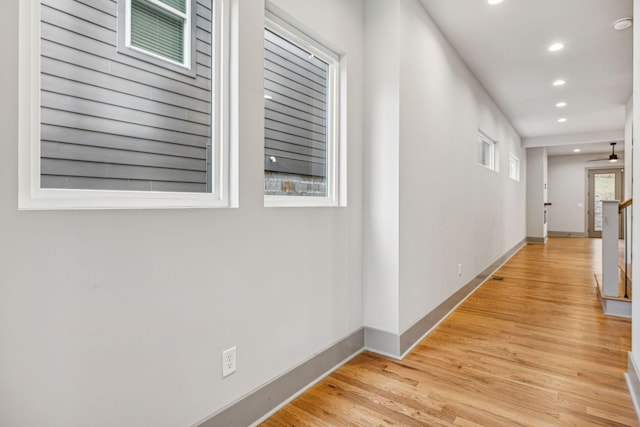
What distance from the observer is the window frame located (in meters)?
1.34

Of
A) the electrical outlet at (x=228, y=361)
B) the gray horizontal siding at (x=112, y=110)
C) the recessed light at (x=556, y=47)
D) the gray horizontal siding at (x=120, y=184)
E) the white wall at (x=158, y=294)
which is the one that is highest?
the recessed light at (x=556, y=47)

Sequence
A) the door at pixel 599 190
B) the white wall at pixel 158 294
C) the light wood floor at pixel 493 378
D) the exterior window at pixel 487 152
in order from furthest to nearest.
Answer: the door at pixel 599 190, the exterior window at pixel 487 152, the light wood floor at pixel 493 378, the white wall at pixel 158 294

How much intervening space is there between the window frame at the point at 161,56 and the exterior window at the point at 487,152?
4.26 metres

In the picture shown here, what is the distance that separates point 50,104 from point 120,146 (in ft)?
0.80

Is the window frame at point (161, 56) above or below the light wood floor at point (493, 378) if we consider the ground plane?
above

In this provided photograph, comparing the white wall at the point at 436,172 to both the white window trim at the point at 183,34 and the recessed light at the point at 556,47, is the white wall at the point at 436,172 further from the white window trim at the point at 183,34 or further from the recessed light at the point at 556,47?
the white window trim at the point at 183,34

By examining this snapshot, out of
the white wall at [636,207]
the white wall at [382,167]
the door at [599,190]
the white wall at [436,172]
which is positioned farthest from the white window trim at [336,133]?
Result: the door at [599,190]

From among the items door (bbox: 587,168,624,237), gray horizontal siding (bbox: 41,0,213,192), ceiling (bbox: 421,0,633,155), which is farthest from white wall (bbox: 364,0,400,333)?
door (bbox: 587,168,624,237)

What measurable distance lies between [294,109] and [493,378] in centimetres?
211

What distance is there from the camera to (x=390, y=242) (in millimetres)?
2520

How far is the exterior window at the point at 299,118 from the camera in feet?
6.58

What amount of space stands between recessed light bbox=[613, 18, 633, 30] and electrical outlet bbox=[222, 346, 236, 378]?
13.3 ft

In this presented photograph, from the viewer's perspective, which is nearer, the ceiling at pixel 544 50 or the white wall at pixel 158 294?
the white wall at pixel 158 294

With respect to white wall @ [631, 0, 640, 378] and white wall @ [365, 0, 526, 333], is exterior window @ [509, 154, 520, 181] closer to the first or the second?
white wall @ [365, 0, 526, 333]
